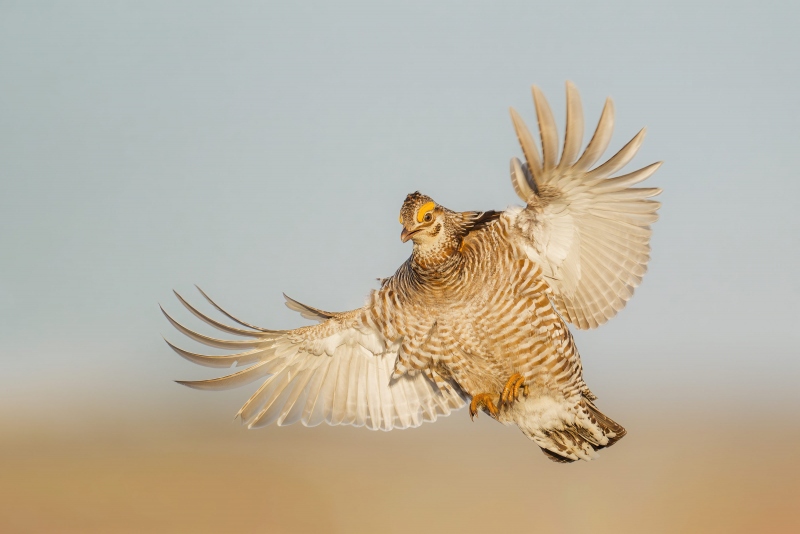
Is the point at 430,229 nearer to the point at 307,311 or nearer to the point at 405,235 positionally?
the point at 405,235

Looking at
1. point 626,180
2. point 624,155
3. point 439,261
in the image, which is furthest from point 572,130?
point 439,261

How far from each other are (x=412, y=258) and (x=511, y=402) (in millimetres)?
1673

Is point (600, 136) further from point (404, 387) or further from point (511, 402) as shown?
point (404, 387)

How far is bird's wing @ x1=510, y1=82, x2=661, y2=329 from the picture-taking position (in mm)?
6629

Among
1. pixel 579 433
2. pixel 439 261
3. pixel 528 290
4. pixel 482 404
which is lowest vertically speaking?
pixel 579 433

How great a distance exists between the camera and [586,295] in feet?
25.4

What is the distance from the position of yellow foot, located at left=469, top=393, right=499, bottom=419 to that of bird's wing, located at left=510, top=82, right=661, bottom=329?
42.3 inches

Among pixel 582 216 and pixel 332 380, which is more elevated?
pixel 582 216

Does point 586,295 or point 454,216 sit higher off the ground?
point 454,216

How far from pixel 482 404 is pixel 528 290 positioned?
1223 millimetres

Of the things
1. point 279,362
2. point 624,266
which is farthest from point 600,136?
point 279,362

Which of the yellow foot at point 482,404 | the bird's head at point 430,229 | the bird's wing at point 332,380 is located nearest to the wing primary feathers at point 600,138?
the bird's head at point 430,229

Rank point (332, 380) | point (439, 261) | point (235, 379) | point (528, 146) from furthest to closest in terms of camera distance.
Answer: point (332, 380)
point (235, 379)
point (439, 261)
point (528, 146)

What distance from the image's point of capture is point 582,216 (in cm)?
735
